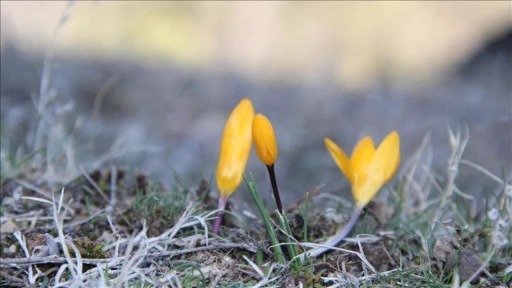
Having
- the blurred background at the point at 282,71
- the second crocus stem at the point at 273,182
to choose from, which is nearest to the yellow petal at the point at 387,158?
the second crocus stem at the point at 273,182

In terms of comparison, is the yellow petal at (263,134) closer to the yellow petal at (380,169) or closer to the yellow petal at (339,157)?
the yellow petal at (339,157)

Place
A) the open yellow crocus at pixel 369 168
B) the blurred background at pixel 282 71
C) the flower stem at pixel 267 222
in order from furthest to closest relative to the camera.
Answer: the blurred background at pixel 282 71 < the open yellow crocus at pixel 369 168 < the flower stem at pixel 267 222

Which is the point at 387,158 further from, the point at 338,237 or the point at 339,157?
the point at 338,237

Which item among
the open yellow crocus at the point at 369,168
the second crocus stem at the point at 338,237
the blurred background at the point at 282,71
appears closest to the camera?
the second crocus stem at the point at 338,237

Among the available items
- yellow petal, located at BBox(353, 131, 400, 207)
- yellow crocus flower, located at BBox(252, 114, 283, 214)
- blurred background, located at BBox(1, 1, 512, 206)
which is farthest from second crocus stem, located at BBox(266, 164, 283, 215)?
blurred background, located at BBox(1, 1, 512, 206)

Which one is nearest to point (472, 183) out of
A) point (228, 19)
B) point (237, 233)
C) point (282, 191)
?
point (282, 191)

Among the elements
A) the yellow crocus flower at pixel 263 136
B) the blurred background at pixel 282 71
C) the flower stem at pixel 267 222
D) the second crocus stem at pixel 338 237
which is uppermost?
the yellow crocus flower at pixel 263 136

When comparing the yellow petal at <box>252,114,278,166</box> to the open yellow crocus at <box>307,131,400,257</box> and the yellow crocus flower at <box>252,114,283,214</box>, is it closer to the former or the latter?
the yellow crocus flower at <box>252,114,283,214</box>
